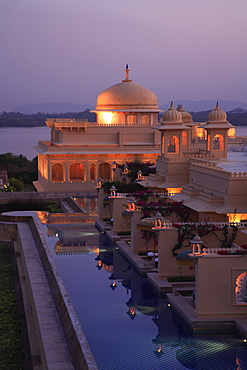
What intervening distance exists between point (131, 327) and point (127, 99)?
106ft

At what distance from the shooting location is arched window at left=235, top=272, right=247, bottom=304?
Answer: 46.3ft

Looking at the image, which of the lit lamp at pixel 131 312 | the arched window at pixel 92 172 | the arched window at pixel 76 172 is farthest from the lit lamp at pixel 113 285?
the arched window at pixel 76 172

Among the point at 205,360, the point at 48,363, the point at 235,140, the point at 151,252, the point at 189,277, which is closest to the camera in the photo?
the point at 48,363

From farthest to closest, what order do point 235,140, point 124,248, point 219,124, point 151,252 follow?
point 235,140 < point 219,124 < point 124,248 < point 151,252

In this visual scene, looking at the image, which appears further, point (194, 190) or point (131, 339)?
point (194, 190)

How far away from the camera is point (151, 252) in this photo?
68.6 ft

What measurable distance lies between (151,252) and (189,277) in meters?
3.54

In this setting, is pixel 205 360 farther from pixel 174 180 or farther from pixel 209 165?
pixel 174 180

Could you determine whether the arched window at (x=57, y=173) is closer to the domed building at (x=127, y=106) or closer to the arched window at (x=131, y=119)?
the domed building at (x=127, y=106)

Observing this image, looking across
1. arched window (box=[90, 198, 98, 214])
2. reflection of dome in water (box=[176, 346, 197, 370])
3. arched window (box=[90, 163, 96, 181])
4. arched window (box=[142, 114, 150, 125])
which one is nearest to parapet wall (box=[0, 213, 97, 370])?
reflection of dome in water (box=[176, 346, 197, 370])

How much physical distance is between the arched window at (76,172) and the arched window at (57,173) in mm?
668

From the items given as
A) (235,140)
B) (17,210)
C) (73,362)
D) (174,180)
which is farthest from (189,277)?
(235,140)

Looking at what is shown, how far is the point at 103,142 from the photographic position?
144 ft

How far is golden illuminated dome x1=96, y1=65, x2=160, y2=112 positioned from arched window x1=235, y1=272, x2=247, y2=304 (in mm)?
31766
